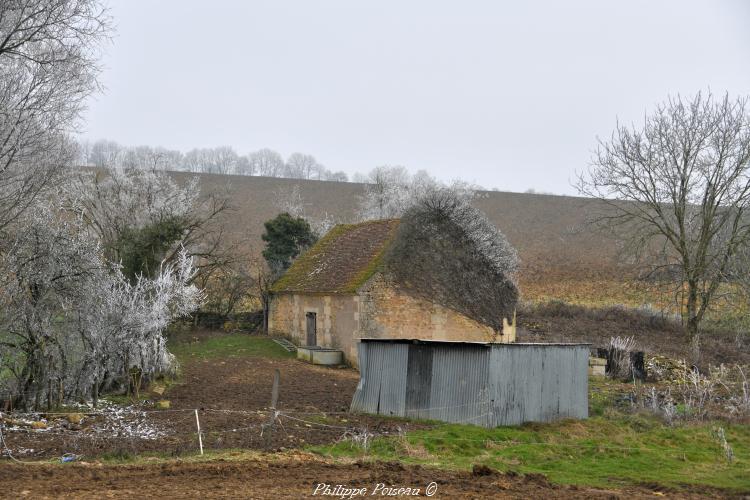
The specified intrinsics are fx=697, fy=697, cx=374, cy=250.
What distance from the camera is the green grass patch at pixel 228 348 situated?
27.5m

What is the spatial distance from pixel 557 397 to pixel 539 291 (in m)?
32.4

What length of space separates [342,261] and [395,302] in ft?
14.6

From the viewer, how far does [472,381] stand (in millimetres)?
15914

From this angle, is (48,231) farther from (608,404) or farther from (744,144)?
(744,144)

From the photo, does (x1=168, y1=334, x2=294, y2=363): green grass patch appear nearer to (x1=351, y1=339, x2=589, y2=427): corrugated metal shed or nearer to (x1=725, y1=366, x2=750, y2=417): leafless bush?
(x1=351, y1=339, x2=589, y2=427): corrugated metal shed

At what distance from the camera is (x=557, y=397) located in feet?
56.9

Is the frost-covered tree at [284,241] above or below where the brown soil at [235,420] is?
above

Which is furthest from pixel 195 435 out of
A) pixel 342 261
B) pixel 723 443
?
pixel 342 261

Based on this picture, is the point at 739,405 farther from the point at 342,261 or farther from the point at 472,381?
the point at 342,261

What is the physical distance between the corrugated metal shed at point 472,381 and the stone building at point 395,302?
7261mm

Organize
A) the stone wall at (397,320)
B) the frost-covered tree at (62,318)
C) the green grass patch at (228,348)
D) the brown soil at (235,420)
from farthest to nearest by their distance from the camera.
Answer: the green grass patch at (228,348) → the stone wall at (397,320) → the frost-covered tree at (62,318) → the brown soil at (235,420)

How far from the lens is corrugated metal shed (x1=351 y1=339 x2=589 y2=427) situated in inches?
624

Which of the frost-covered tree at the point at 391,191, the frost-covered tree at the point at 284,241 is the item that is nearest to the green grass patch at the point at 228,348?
the frost-covered tree at the point at 284,241

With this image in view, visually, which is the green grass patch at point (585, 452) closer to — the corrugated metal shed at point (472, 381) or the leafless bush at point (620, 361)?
the corrugated metal shed at point (472, 381)
